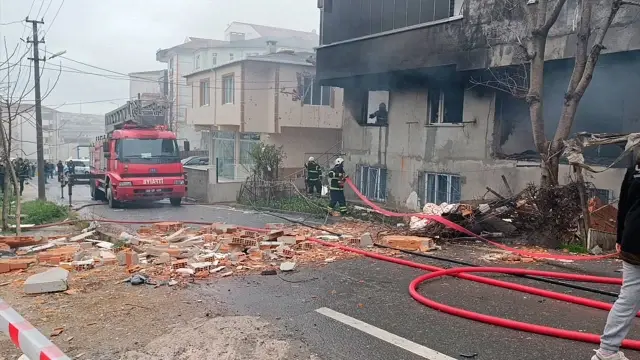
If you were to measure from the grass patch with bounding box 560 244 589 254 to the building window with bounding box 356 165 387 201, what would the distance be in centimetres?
911

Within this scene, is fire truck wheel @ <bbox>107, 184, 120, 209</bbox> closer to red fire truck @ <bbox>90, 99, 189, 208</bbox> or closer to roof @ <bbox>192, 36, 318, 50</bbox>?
red fire truck @ <bbox>90, 99, 189, 208</bbox>

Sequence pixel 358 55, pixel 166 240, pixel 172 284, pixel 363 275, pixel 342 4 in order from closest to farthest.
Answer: pixel 172 284 → pixel 363 275 → pixel 166 240 → pixel 358 55 → pixel 342 4

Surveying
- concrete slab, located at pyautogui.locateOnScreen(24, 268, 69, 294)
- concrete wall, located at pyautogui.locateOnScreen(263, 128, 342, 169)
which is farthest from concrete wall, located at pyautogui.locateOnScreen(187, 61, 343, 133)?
concrete slab, located at pyautogui.locateOnScreen(24, 268, 69, 294)

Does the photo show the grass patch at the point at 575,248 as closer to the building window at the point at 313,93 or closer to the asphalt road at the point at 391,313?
the asphalt road at the point at 391,313

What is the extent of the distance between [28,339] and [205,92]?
87.0ft

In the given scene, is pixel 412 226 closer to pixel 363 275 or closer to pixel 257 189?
pixel 363 275

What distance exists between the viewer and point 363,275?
255 inches

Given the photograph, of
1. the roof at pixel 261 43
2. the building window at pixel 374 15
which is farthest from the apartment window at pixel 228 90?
the roof at pixel 261 43

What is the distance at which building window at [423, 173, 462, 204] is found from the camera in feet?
48.1

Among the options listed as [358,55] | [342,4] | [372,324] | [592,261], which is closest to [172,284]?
[372,324]

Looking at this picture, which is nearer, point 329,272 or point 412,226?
point 329,272

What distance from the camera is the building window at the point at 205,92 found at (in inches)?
1097

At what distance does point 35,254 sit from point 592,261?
8718mm

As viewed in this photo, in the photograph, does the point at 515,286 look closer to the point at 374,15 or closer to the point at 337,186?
the point at 337,186
